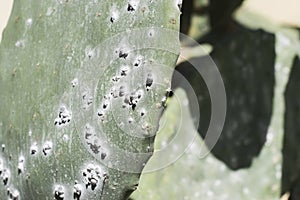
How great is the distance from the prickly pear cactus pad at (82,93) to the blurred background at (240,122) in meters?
0.25

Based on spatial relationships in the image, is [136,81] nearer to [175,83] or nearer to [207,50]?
[175,83]

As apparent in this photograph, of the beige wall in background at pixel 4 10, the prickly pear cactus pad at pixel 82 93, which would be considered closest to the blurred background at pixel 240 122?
the prickly pear cactus pad at pixel 82 93

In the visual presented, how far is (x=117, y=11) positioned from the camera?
1.09 meters

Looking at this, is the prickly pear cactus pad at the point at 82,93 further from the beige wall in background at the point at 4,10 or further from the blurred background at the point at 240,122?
the beige wall in background at the point at 4,10

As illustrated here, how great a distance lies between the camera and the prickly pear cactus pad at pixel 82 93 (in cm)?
103

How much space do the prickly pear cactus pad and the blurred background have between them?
25 cm

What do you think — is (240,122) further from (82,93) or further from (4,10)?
(4,10)

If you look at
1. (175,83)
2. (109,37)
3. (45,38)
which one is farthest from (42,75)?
(175,83)

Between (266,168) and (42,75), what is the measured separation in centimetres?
50

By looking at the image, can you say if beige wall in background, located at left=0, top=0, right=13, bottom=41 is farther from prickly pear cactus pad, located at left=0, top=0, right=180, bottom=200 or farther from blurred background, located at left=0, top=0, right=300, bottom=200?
prickly pear cactus pad, located at left=0, top=0, right=180, bottom=200

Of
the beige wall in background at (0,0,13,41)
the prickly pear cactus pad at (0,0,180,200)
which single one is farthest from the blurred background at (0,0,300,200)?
the beige wall in background at (0,0,13,41)

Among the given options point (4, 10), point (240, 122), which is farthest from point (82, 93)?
point (4, 10)

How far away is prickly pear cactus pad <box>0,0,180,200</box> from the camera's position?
1027 mm

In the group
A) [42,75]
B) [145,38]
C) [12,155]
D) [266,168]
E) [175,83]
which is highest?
[145,38]
